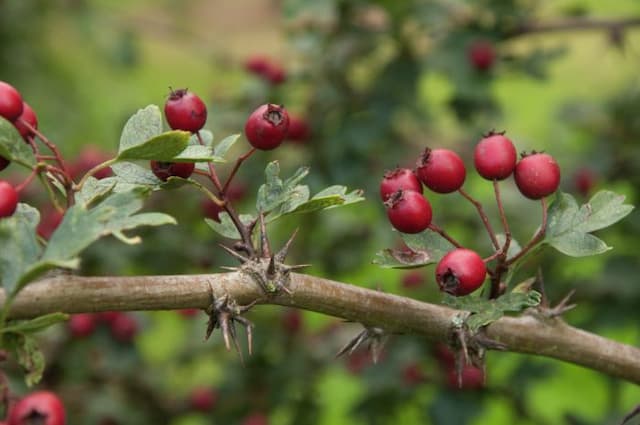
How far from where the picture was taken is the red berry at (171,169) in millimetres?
1207

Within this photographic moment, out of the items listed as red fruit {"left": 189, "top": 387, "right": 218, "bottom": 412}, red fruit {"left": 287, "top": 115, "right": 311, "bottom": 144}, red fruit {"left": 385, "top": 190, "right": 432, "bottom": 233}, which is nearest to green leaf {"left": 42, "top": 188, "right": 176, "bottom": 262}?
red fruit {"left": 385, "top": 190, "right": 432, "bottom": 233}

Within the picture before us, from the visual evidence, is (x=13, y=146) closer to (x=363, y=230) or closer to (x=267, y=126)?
(x=267, y=126)

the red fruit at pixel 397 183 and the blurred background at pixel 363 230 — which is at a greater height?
the red fruit at pixel 397 183

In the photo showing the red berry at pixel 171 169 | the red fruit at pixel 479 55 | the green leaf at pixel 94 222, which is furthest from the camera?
the red fruit at pixel 479 55

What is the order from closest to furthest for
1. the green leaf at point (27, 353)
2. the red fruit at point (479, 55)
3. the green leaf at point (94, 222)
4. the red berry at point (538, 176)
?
the green leaf at point (94, 222)
the green leaf at point (27, 353)
the red berry at point (538, 176)
the red fruit at point (479, 55)

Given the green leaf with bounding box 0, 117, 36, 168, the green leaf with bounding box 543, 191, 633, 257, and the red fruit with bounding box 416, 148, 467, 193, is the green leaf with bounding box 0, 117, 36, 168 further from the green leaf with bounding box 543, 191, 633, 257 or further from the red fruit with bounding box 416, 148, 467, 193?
the green leaf with bounding box 543, 191, 633, 257

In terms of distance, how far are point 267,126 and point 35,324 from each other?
40cm

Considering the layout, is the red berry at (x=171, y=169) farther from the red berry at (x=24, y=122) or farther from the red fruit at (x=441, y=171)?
the red fruit at (x=441, y=171)

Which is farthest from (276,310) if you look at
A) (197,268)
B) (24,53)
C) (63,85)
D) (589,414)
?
(63,85)

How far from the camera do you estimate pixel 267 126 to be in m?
1.26

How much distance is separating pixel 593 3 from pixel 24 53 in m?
3.91

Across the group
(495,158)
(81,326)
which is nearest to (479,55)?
(81,326)

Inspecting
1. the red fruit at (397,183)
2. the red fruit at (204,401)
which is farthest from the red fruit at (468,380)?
the red fruit at (397,183)

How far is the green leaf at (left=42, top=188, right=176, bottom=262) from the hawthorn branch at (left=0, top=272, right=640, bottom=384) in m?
0.05
